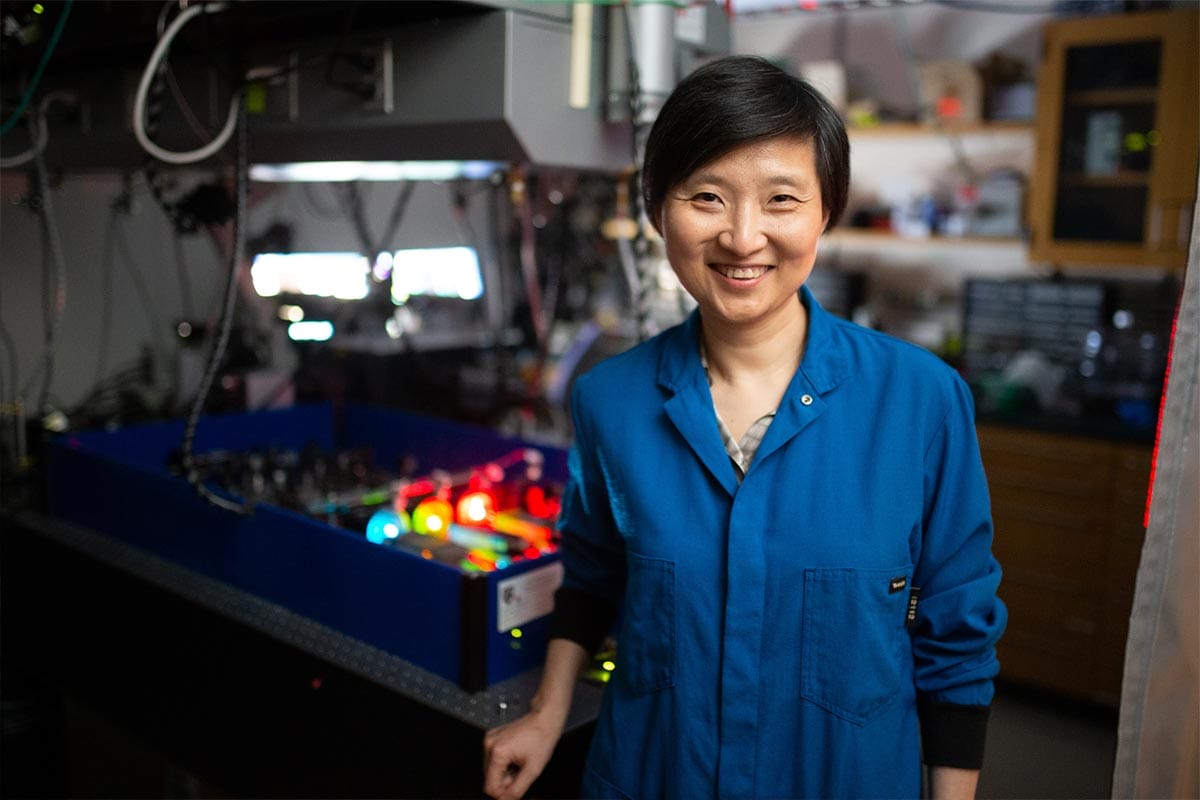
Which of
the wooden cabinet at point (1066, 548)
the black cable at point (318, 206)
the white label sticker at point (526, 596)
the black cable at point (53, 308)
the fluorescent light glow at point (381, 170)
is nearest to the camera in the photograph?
the white label sticker at point (526, 596)

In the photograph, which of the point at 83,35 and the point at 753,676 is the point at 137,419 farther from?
the point at 753,676

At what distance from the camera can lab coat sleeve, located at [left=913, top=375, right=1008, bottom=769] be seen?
1.11 meters

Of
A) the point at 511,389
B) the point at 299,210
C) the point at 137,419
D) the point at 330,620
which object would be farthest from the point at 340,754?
the point at 299,210

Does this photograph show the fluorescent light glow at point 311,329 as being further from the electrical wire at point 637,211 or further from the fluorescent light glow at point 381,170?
the electrical wire at point 637,211

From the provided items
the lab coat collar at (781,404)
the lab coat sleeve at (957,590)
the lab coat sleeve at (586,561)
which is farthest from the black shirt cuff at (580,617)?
the lab coat sleeve at (957,590)

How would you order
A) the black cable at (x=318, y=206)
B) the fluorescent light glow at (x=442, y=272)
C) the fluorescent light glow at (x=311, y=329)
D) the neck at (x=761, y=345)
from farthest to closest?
1. the black cable at (x=318, y=206)
2. the fluorescent light glow at (x=442, y=272)
3. the fluorescent light glow at (x=311, y=329)
4. the neck at (x=761, y=345)

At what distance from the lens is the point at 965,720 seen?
1132mm

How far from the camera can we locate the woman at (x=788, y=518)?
3.60 ft

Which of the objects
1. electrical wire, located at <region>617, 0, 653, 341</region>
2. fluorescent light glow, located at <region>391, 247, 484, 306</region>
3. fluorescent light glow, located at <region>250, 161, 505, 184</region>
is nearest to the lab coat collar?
electrical wire, located at <region>617, 0, 653, 341</region>

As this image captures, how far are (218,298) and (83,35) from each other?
5.00ft

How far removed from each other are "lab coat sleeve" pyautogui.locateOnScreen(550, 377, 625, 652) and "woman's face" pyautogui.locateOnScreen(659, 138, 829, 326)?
261 millimetres

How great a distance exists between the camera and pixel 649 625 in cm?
118

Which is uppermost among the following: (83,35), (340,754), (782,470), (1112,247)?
(83,35)

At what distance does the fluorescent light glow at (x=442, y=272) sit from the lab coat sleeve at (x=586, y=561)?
2.08 metres
